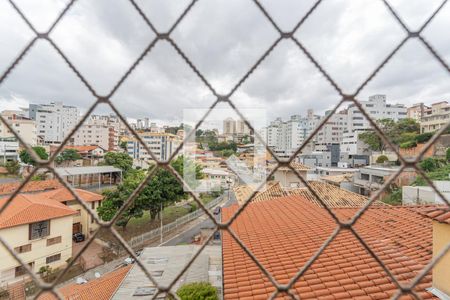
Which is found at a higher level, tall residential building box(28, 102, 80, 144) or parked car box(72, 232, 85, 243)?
tall residential building box(28, 102, 80, 144)

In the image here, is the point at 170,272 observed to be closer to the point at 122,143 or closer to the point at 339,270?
the point at 339,270

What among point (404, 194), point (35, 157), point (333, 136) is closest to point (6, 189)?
point (35, 157)

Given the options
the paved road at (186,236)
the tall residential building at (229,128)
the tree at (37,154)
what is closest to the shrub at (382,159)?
the paved road at (186,236)

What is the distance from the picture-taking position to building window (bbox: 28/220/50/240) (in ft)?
22.4

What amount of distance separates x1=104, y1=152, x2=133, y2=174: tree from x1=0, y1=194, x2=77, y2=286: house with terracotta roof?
23.5 feet

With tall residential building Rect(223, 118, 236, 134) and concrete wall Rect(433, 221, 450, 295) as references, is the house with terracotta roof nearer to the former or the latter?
tall residential building Rect(223, 118, 236, 134)

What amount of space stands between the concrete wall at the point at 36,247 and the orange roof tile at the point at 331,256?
6013 millimetres

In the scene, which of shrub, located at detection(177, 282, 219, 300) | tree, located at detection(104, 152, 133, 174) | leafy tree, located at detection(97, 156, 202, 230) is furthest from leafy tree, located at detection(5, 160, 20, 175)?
shrub, located at detection(177, 282, 219, 300)

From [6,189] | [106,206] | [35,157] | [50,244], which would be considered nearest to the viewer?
[35,157]

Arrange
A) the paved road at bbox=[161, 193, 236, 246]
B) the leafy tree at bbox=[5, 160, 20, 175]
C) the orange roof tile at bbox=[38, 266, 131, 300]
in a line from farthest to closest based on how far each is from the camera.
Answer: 1. the leafy tree at bbox=[5, 160, 20, 175]
2. the paved road at bbox=[161, 193, 236, 246]
3. the orange roof tile at bbox=[38, 266, 131, 300]

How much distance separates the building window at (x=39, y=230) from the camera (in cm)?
682

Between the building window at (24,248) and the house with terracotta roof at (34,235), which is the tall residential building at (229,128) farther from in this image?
the building window at (24,248)

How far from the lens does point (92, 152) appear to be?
678 inches

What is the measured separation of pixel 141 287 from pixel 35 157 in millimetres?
4327
